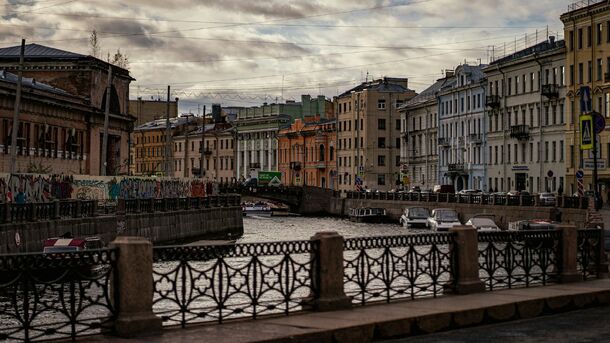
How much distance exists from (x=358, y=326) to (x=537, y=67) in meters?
76.8

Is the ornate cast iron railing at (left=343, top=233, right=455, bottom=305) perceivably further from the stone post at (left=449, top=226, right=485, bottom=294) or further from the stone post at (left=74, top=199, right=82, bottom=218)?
the stone post at (left=74, top=199, right=82, bottom=218)

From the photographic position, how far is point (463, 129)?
4274 inches

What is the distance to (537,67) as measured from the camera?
89.2 metres

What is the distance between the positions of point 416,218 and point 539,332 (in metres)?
64.2

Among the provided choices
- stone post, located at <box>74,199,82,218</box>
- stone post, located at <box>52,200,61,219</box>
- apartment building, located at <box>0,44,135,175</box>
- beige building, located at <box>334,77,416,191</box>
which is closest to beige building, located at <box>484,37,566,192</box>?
apartment building, located at <box>0,44,135,175</box>

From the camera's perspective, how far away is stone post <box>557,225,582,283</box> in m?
20.7

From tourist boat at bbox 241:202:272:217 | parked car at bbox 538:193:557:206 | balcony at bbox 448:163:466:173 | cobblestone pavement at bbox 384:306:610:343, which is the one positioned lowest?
cobblestone pavement at bbox 384:306:610:343

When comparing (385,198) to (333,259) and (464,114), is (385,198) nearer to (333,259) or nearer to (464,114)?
(464,114)

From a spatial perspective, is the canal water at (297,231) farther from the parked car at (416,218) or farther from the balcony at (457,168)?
the balcony at (457,168)

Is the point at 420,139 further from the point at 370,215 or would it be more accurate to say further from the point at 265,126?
the point at 265,126

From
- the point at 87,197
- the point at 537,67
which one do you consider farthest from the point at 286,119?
the point at 87,197

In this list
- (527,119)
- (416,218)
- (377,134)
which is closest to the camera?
(416,218)

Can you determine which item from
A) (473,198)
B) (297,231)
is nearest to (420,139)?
(473,198)

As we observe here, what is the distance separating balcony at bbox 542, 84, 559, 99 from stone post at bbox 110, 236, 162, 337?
2941 inches
